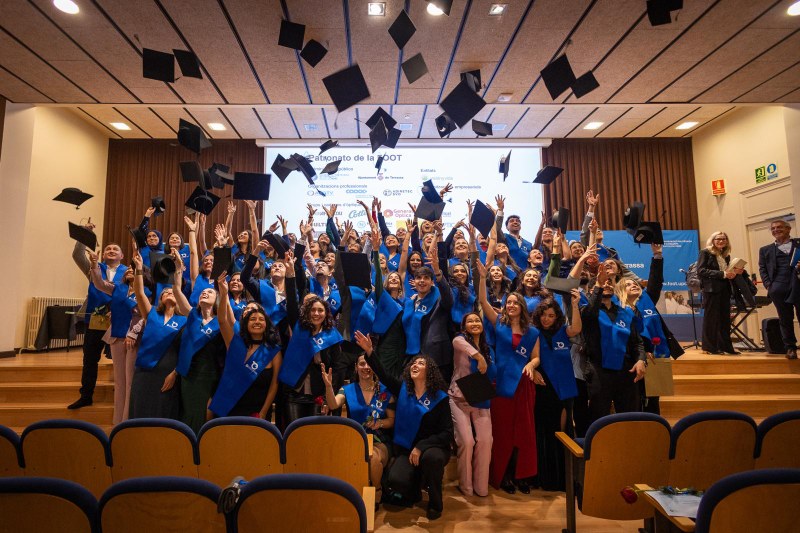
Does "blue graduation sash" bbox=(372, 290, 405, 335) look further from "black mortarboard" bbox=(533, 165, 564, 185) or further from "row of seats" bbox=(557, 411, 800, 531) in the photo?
"black mortarboard" bbox=(533, 165, 564, 185)

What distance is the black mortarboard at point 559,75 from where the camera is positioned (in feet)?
15.0

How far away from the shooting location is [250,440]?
220 cm

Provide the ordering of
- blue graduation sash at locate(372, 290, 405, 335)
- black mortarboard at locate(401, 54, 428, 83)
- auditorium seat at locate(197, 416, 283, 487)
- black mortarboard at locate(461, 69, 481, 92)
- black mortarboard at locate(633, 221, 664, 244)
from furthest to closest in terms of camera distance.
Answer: black mortarboard at locate(461, 69, 481, 92) < black mortarboard at locate(401, 54, 428, 83) < black mortarboard at locate(633, 221, 664, 244) < blue graduation sash at locate(372, 290, 405, 335) < auditorium seat at locate(197, 416, 283, 487)

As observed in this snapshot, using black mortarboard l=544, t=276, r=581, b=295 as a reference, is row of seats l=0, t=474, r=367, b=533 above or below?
below

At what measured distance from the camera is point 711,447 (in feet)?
7.29

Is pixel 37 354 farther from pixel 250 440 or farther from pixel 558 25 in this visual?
pixel 558 25

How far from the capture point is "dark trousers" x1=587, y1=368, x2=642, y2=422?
3.46 metres

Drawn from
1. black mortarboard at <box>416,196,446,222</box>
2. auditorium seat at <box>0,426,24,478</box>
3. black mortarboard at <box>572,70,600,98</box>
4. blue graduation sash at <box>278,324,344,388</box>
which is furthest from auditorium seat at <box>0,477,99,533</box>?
black mortarboard at <box>572,70,600,98</box>

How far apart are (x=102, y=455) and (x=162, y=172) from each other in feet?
26.8

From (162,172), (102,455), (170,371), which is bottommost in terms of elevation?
(102,455)

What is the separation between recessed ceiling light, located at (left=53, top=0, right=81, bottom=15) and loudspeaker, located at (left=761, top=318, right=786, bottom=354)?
8.25 metres

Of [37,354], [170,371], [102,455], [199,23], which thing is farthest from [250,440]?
[37,354]

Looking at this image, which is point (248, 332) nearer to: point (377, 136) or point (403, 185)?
point (377, 136)

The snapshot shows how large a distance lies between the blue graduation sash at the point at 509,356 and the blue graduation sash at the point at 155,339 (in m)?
2.34
